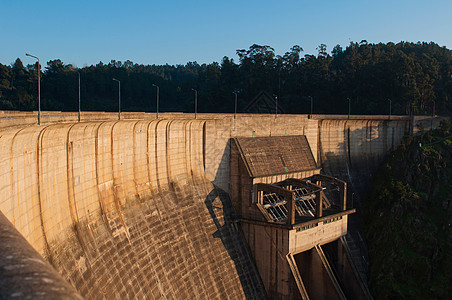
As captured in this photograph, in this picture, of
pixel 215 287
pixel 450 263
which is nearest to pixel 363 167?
pixel 450 263

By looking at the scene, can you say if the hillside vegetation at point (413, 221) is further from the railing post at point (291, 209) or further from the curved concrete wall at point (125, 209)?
the curved concrete wall at point (125, 209)

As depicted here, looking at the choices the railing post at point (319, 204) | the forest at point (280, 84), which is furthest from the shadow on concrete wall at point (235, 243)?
the forest at point (280, 84)

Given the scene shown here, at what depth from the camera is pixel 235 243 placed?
26.6m

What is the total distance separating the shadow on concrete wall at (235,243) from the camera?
2550cm

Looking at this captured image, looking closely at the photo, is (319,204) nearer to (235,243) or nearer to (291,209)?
(291,209)

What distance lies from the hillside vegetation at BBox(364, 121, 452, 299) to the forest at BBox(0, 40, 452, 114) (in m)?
13.3

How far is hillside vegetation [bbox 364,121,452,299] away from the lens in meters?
28.7

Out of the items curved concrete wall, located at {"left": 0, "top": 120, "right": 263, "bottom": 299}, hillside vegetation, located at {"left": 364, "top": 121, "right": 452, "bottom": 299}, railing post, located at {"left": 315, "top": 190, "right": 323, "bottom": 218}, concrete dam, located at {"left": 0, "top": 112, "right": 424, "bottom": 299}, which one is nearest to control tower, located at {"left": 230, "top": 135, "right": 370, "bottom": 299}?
railing post, located at {"left": 315, "top": 190, "right": 323, "bottom": 218}

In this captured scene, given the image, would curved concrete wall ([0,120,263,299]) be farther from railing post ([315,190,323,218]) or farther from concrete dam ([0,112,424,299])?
railing post ([315,190,323,218])

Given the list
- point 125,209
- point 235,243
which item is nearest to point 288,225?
point 235,243

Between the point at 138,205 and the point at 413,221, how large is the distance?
74.8 ft

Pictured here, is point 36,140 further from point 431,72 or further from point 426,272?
point 431,72

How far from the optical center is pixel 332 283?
2592cm

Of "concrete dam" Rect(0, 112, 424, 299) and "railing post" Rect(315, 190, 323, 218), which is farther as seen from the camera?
"railing post" Rect(315, 190, 323, 218)
